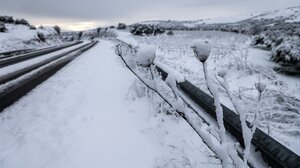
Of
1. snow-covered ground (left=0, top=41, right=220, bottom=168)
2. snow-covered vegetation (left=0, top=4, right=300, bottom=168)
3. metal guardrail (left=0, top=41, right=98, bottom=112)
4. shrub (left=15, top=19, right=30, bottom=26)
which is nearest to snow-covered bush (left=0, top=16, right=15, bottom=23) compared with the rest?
shrub (left=15, top=19, right=30, bottom=26)

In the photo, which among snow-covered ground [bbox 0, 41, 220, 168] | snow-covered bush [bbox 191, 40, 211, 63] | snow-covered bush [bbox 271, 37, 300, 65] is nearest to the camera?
snow-covered bush [bbox 191, 40, 211, 63]

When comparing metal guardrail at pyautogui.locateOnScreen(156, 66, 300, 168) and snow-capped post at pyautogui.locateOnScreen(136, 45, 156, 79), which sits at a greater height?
snow-capped post at pyautogui.locateOnScreen(136, 45, 156, 79)

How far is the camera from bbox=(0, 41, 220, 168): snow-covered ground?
3.47 m

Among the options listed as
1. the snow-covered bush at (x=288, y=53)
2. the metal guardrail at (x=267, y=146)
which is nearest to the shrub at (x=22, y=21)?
the snow-covered bush at (x=288, y=53)

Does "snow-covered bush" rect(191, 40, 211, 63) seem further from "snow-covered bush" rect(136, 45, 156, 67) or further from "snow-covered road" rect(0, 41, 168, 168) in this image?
"snow-covered road" rect(0, 41, 168, 168)

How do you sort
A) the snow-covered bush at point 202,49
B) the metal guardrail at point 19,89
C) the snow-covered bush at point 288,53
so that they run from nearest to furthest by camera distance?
the snow-covered bush at point 202,49 → the metal guardrail at point 19,89 → the snow-covered bush at point 288,53

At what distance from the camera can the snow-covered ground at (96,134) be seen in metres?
3.47

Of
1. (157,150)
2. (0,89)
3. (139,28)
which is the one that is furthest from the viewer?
(139,28)

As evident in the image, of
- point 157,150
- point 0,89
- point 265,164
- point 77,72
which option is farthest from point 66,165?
point 77,72

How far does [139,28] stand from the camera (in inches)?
1683

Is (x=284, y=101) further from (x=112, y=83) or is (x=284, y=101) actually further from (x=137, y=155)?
(x=112, y=83)

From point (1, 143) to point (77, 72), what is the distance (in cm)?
671

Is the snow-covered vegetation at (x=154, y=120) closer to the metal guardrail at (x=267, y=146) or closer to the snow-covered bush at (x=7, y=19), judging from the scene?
the metal guardrail at (x=267, y=146)

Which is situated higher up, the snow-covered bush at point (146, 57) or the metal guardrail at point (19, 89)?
the snow-covered bush at point (146, 57)
